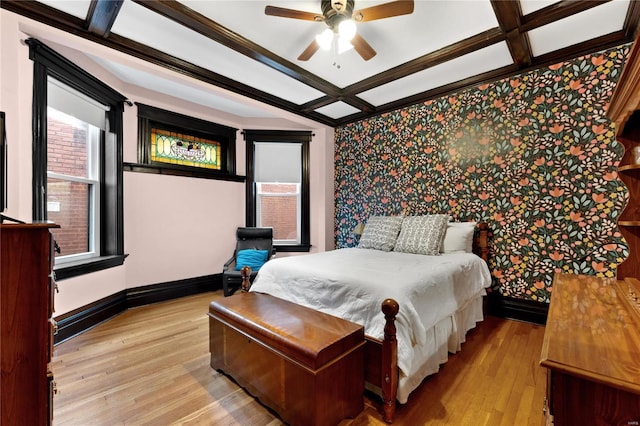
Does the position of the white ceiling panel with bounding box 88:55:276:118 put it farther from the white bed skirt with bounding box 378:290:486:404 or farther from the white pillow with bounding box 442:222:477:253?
the white bed skirt with bounding box 378:290:486:404

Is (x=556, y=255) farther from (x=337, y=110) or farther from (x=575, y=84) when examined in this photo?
(x=337, y=110)

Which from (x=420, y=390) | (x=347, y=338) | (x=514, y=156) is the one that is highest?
(x=514, y=156)

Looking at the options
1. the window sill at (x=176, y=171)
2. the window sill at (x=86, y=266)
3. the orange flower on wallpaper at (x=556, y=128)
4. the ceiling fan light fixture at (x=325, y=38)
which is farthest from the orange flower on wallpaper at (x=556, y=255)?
the window sill at (x=86, y=266)

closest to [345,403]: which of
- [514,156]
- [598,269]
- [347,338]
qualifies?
[347,338]

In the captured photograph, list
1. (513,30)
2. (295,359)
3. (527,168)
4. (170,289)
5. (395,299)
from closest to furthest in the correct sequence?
(295,359) < (395,299) < (513,30) < (527,168) < (170,289)

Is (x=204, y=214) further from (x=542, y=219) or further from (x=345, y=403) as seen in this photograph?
(x=542, y=219)

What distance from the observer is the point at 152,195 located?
3.62 meters

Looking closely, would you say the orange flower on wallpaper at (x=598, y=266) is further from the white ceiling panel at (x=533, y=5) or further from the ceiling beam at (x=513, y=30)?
the white ceiling panel at (x=533, y=5)

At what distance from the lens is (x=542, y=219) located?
279 centimetres

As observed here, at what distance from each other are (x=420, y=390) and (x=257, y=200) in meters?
3.49

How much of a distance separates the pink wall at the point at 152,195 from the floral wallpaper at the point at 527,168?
129 cm

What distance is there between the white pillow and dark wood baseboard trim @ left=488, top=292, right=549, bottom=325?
2.12 ft

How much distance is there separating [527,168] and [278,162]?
130 inches

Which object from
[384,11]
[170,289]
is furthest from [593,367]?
[170,289]
